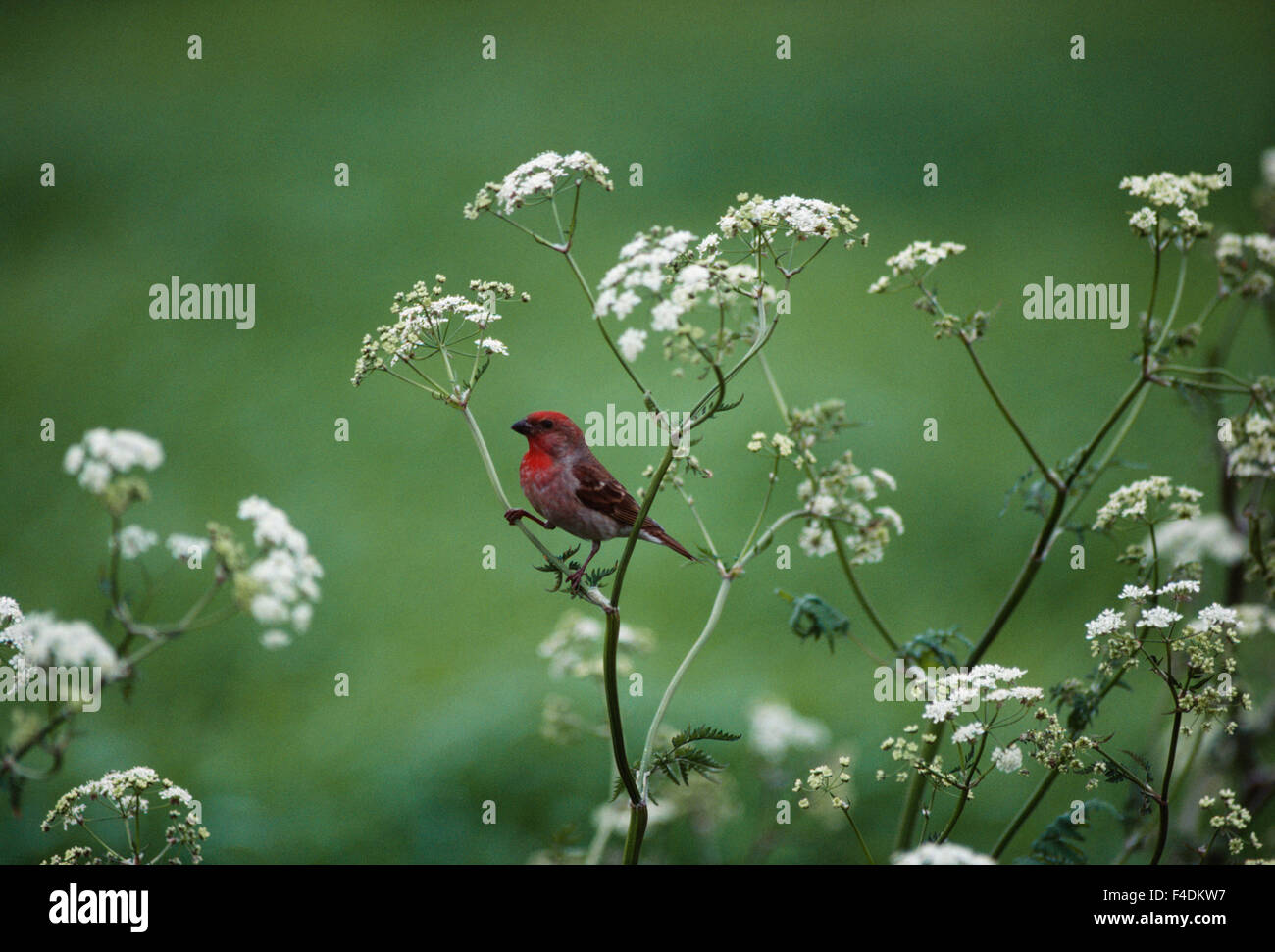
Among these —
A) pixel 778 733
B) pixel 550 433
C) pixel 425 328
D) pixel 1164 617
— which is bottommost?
pixel 778 733

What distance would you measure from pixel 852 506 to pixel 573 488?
58 centimetres

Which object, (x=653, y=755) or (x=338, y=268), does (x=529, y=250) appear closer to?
(x=338, y=268)

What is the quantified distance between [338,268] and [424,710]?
1.69m

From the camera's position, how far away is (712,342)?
6.25 feet

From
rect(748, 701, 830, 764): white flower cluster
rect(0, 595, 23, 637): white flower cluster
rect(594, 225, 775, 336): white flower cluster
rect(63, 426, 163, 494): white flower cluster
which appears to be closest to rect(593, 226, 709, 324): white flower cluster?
rect(594, 225, 775, 336): white flower cluster

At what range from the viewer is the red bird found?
230 cm

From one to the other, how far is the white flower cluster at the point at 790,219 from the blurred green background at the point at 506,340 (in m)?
1.03

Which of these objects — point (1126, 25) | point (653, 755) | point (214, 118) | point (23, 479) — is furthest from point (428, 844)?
point (1126, 25)

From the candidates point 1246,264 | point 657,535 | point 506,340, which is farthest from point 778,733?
point 506,340

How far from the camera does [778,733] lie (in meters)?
2.74

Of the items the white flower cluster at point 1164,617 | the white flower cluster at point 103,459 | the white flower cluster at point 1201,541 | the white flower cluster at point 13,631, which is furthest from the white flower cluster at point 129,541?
the white flower cluster at point 1201,541

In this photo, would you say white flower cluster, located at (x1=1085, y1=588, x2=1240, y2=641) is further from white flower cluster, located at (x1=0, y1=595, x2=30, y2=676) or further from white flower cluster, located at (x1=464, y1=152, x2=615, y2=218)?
white flower cluster, located at (x1=0, y1=595, x2=30, y2=676)

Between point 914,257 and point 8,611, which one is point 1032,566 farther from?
point 8,611

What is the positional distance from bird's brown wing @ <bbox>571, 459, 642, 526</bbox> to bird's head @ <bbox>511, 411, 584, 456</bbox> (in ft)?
0.21
